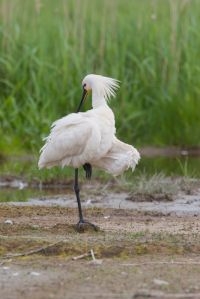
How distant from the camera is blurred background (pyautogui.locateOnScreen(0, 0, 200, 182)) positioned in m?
14.9

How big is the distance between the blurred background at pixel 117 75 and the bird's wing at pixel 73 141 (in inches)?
227

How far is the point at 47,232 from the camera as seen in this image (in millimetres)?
8102

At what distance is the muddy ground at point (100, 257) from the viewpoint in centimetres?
625

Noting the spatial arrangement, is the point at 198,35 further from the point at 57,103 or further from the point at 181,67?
the point at 57,103

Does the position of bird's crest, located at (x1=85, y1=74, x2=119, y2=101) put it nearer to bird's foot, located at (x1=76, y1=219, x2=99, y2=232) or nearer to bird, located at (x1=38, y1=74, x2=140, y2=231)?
bird, located at (x1=38, y1=74, x2=140, y2=231)

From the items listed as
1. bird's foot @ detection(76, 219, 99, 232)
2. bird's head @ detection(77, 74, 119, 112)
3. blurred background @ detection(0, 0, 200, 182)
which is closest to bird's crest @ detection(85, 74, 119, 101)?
bird's head @ detection(77, 74, 119, 112)

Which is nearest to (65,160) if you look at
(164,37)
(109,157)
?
(109,157)

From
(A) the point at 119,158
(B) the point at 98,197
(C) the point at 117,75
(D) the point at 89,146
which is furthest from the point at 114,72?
(D) the point at 89,146

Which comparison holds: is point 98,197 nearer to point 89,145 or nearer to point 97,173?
point 97,173

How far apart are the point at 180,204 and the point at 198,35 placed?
573 centimetres

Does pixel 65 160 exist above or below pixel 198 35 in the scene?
below

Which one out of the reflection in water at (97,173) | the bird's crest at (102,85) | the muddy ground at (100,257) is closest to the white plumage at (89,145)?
the bird's crest at (102,85)

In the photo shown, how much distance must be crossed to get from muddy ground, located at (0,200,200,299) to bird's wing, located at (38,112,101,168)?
53cm

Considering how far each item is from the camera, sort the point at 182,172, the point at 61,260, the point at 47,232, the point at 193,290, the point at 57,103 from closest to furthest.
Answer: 1. the point at 193,290
2. the point at 61,260
3. the point at 47,232
4. the point at 182,172
5. the point at 57,103
